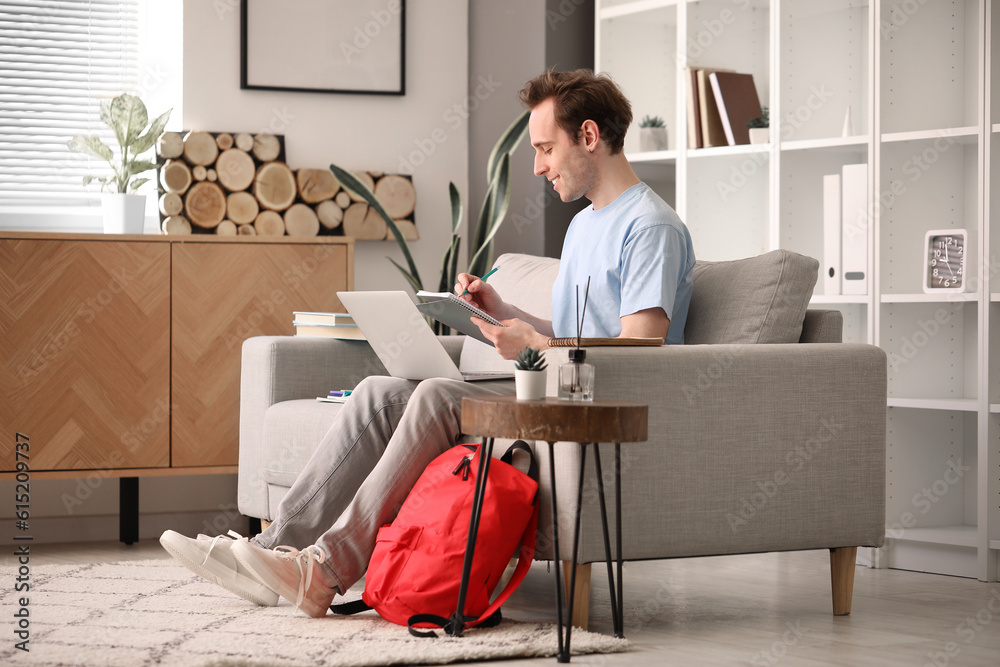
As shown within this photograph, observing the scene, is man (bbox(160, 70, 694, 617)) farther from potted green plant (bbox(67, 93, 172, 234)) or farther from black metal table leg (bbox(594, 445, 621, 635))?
potted green plant (bbox(67, 93, 172, 234))

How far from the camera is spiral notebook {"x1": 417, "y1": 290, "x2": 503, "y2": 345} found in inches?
91.6

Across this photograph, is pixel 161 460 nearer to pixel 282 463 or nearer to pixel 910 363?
pixel 282 463

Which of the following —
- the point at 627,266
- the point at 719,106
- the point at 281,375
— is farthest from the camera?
the point at 719,106

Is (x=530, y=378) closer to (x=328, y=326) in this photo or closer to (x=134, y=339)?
(x=328, y=326)

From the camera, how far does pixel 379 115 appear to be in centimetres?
442

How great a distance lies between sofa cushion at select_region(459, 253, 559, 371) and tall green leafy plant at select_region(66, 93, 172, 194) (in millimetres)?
1345

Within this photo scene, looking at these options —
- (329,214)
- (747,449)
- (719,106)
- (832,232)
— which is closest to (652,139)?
(719,106)

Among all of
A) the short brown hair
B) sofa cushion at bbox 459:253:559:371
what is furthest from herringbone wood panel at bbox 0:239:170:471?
the short brown hair

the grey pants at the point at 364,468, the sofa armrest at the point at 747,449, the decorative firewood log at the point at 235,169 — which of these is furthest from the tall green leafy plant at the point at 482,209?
the sofa armrest at the point at 747,449

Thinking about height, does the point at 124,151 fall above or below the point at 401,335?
above

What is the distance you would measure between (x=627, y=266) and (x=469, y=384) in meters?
0.42

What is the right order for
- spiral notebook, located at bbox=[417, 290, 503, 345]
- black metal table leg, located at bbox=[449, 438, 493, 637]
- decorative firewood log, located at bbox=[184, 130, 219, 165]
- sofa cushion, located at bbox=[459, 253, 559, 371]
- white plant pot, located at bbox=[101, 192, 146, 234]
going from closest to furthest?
black metal table leg, located at bbox=[449, 438, 493, 637] < spiral notebook, located at bbox=[417, 290, 503, 345] < sofa cushion, located at bbox=[459, 253, 559, 371] < white plant pot, located at bbox=[101, 192, 146, 234] < decorative firewood log, located at bbox=[184, 130, 219, 165]

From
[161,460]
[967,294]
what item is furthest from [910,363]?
[161,460]

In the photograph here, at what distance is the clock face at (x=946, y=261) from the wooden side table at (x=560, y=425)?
5.06ft
